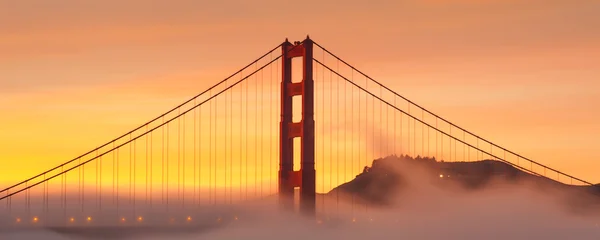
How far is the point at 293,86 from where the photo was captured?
10575 centimetres

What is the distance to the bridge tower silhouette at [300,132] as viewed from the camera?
337 feet

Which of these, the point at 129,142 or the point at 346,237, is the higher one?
the point at 129,142

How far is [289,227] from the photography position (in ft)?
371

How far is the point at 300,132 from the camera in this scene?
103 m

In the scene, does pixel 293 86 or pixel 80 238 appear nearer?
pixel 293 86

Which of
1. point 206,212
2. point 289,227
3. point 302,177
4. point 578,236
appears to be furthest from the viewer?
point 578,236

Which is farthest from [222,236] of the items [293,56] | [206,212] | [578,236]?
[578,236]

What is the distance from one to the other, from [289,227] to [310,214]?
28.1 ft

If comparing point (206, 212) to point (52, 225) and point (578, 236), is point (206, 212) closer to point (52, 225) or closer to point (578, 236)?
point (52, 225)

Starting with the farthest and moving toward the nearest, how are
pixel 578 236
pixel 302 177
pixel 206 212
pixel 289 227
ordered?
pixel 578 236, pixel 206 212, pixel 289 227, pixel 302 177


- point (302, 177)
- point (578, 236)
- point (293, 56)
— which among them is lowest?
point (578, 236)

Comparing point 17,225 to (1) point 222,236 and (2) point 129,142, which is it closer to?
(2) point 129,142

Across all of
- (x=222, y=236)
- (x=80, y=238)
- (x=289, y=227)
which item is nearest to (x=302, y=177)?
(x=289, y=227)

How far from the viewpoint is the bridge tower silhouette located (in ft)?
337
